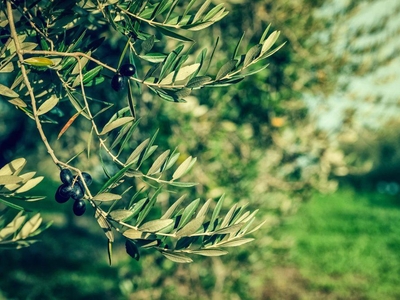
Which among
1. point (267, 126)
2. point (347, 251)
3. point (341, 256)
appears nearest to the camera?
point (267, 126)

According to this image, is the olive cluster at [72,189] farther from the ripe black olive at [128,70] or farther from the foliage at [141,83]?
the ripe black olive at [128,70]

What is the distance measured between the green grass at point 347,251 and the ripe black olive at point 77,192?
9.03 ft

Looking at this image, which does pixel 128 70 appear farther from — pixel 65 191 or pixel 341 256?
pixel 341 256

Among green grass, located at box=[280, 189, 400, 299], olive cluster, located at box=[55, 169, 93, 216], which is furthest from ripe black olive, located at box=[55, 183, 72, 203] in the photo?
green grass, located at box=[280, 189, 400, 299]

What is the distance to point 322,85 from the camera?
301cm

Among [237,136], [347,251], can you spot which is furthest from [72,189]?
[347,251]

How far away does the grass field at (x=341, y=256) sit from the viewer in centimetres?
618

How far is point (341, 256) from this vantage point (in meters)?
8.65

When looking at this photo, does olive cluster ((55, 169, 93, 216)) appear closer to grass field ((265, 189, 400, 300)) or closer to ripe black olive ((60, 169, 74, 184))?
ripe black olive ((60, 169, 74, 184))

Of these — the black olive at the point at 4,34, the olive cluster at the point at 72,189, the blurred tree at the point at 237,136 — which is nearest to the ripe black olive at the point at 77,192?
the olive cluster at the point at 72,189

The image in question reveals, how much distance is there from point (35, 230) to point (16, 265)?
626 centimetres

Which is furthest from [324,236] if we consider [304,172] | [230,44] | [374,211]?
[230,44]

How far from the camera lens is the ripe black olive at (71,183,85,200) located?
0.94 metres

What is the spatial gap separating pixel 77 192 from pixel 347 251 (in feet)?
29.8
